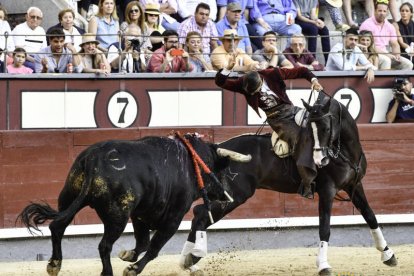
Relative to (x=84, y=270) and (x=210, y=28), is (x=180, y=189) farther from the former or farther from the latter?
(x=210, y=28)

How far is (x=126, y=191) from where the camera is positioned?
820 centimetres

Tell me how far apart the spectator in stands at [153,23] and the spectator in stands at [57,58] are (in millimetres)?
1032

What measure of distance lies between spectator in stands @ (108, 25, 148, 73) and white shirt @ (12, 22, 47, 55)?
740 mm

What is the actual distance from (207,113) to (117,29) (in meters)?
1.40

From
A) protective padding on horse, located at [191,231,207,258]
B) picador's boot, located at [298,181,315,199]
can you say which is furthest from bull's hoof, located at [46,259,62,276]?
picador's boot, located at [298,181,315,199]

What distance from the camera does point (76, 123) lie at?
1225cm

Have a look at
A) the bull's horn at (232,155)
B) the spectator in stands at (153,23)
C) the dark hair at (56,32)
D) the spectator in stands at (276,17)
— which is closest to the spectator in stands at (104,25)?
the spectator in stands at (153,23)

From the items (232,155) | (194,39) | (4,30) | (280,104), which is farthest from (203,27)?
(232,155)

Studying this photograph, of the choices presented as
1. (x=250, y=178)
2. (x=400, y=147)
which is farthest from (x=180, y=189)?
(x=400, y=147)

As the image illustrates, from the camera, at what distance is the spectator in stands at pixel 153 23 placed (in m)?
12.8

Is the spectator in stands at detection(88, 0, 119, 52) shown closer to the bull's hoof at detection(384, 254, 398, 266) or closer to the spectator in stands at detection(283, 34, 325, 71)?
the spectator in stands at detection(283, 34, 325, 71)

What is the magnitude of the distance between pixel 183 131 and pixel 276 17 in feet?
8.62

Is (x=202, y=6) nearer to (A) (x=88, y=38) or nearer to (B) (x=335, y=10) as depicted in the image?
(A) (x=88, y=38)

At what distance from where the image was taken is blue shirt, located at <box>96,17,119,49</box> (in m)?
12.7
